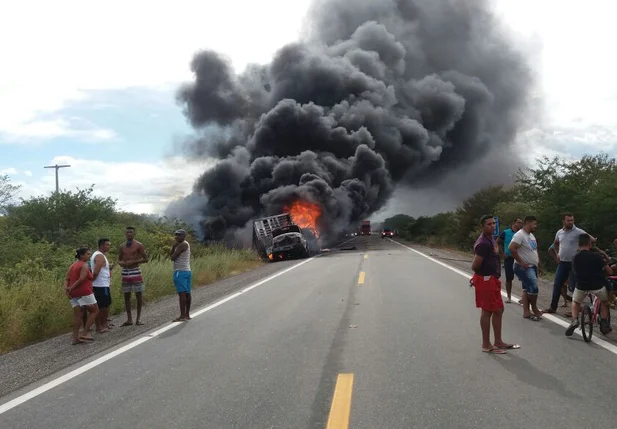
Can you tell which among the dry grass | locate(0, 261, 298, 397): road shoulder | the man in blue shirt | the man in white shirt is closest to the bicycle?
the man in white shirt

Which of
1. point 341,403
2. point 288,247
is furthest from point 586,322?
point 288,247

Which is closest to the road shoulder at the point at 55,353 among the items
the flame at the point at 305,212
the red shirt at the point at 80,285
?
the red shirt at the point at 80,285

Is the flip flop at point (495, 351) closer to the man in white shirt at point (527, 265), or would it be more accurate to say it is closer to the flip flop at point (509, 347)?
the flip flop at point (509, 347)

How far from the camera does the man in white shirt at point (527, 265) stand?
8.63 m

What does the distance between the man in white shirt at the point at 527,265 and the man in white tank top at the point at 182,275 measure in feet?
17.5

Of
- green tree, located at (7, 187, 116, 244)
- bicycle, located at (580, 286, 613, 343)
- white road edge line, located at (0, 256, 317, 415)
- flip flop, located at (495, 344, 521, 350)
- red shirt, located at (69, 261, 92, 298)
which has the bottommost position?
flip flop, located at (495, 344, 521, 350)

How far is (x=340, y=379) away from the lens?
17.4ft

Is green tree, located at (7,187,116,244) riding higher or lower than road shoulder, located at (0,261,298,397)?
higher

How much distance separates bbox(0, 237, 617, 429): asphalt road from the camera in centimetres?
428

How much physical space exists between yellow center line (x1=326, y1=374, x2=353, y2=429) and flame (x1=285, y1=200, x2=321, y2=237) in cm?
3906

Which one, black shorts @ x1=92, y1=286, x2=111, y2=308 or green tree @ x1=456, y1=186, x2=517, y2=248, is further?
green tree @ x1=456, y1=186, x2=517, y2=248

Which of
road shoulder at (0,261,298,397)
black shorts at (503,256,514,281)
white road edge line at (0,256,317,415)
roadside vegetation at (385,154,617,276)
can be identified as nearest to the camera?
white road edge line at (0,256,317,415)

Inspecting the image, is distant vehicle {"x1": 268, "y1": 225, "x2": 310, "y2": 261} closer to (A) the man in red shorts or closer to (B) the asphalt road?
(B) the asphalt road

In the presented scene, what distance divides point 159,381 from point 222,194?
4809 cm
